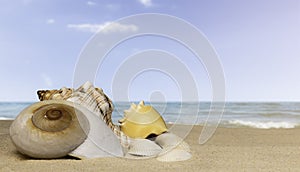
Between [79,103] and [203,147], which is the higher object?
[79,103]

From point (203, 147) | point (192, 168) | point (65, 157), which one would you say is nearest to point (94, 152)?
point (65, 157)

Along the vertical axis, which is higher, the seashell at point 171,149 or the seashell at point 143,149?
the seashell at point 171,149

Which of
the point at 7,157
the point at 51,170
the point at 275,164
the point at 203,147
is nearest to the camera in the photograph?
the point at 51,170

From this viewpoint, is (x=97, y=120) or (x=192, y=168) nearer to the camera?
(x=192, y=168)

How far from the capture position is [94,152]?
2883 mm

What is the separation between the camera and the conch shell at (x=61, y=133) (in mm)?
2773

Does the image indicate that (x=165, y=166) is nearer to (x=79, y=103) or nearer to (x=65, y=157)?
(x=65, y=157)

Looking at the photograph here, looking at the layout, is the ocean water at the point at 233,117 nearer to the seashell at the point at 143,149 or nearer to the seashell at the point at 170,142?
the seashell at the point at 170,142

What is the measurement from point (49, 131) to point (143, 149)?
919mm

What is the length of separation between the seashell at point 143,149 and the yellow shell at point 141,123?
0.97ft

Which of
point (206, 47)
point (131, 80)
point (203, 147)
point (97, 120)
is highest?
point (206, 47)

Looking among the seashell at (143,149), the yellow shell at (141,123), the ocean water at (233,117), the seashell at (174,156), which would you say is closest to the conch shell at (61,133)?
the seashell at (143,149)

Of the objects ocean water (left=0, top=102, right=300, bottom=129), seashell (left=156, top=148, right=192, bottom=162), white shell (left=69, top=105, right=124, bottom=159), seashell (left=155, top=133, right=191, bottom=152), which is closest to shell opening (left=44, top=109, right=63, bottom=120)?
white shell (left=69, top=105, right=124, bottom=159)

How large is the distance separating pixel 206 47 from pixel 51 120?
5.25ft
